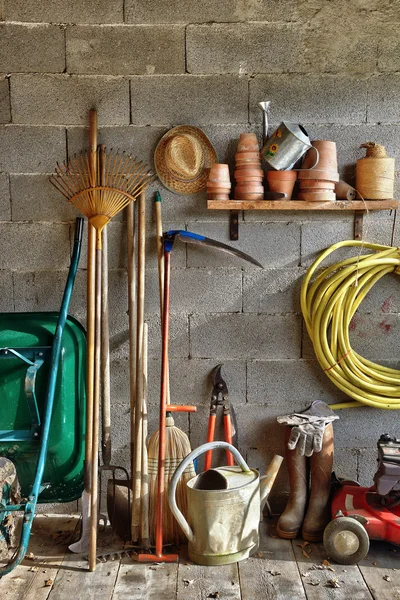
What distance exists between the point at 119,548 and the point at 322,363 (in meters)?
1.24

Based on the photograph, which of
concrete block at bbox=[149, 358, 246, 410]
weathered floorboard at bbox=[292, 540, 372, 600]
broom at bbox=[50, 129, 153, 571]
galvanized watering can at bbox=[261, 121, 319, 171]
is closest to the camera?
weathered floorboard at bbox=[292, 540, 372, 600]

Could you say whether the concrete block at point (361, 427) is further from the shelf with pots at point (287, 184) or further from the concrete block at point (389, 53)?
the concrete block at point (389, 53)

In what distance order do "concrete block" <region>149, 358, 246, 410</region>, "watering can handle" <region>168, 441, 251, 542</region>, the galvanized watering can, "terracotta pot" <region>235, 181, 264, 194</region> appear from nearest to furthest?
"watering can handle" <region>168, 441, 251, 542</region>, the galvanized watering can, "terracotta pot" <region>235, 181, 264, 194</region>, "concrete block" <region>149, 358, 246, 410</region>

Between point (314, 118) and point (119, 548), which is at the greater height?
point (314, 118)

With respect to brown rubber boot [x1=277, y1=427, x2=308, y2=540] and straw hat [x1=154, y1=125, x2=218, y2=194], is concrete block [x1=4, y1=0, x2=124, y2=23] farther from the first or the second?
brown rubber boot [x1=277, y1=427, x2=308, y2=540]

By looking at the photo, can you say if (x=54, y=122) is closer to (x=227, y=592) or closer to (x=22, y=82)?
(x=22, y=82)

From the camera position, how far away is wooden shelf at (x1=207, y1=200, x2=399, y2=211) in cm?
293

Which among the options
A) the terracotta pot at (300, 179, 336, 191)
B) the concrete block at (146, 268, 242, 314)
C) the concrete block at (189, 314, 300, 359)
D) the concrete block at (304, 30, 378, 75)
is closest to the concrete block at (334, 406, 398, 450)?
the concrete block at (189, 314, 300, 359)

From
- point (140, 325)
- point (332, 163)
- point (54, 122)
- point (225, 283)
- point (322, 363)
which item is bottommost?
point (322, 363)

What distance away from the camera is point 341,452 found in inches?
126

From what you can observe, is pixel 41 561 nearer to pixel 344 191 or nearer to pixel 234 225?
pixel 234 225

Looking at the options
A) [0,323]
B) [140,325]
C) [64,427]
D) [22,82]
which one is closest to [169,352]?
[140,325]

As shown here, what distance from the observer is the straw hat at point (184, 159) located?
2.99m

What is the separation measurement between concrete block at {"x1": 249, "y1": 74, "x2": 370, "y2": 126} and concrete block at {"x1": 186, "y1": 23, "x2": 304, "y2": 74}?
6 cm
